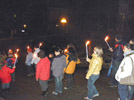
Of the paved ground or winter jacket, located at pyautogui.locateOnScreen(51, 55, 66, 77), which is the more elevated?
winter jacket, located at pyautogui.locateOnScreen(51, 55, 66, 77)

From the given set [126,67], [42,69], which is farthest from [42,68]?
[126,67]

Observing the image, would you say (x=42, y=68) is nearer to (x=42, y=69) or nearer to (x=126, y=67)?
(x=42, y=69)

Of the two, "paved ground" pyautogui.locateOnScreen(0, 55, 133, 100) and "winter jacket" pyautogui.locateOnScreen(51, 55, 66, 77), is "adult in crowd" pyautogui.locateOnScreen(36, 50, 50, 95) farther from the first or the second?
"paved ground" pyautogui.locateOnScreen(0, 55, 133, 100)

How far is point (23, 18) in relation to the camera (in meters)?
Result: 31.3

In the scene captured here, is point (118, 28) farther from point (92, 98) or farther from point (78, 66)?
point (92, 98)

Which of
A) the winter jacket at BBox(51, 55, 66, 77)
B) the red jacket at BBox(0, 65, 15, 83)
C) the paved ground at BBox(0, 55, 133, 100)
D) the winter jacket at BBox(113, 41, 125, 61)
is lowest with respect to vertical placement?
the paved ground at BBox(0, 55, 133, 100)

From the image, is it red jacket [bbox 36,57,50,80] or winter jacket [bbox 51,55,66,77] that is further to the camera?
winter jacket [bbox 51,55,66,77]

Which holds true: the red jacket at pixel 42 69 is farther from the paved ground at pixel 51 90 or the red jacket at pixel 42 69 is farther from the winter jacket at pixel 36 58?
the winter jacket at pixel 36 58

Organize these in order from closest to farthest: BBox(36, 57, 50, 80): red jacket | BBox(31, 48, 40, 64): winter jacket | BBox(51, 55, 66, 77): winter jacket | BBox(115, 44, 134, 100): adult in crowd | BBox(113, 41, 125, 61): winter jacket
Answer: BBox(115, 44, 134, 100): adult in crowd, BBox(36, 57, 50, 80): red jacket, BBox(51, 55, 66, 77): winter jacket, BBox(113, 41, 125, 61): winter jacket, BBox(31, 48, 40, 64): winter jacket

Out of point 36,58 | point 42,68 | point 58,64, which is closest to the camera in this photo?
point 42,68

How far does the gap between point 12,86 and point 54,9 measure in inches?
1196

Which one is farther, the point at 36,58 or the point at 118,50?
the point at 36,58

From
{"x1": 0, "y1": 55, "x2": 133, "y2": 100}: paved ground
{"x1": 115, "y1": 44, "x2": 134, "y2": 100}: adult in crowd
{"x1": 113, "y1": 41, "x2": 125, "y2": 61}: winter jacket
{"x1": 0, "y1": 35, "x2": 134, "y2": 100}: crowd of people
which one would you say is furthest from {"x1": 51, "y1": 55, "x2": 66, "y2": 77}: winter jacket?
{"x1": 113, "y1": 41, "x2": 125, "y2": 61}: winter jacket

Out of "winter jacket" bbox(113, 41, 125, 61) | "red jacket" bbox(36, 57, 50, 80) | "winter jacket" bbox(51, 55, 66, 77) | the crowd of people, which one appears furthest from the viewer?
"winter jacket" bbox(113, 41, 125, 61)
